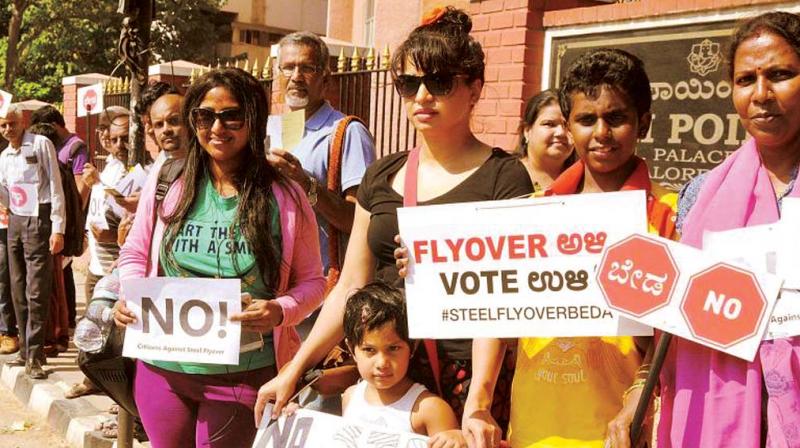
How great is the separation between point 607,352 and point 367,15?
579 inches

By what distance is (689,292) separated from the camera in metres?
1.86

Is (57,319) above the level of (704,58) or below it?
below

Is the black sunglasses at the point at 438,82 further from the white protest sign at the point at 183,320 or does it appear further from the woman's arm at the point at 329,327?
the white protest sign at the point at 183,320

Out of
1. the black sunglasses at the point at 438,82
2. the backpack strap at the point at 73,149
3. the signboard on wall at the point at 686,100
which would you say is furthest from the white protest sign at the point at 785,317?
the backpack strap at the point at 73,149

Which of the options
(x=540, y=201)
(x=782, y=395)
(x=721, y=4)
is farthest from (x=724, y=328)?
(x=721, y=4)

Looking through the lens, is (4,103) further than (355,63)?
No

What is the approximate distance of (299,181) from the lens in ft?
10.6

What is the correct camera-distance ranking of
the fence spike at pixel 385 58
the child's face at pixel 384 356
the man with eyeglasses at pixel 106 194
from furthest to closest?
the fence spike at pixel 385 58, the man with eyeglasses at pixel 106 194, the child's face at pixel 384 356

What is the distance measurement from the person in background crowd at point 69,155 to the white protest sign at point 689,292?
687 centimetres

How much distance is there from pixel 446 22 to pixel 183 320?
4.32 ft

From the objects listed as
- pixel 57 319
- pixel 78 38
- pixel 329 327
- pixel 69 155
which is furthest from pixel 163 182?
pixel 78 38

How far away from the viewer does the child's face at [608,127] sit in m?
2.19

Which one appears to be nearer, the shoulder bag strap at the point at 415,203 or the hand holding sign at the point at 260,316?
the shoulder bag strap at the point at 415,203

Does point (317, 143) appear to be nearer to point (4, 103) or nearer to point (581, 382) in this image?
point (581, 382)
